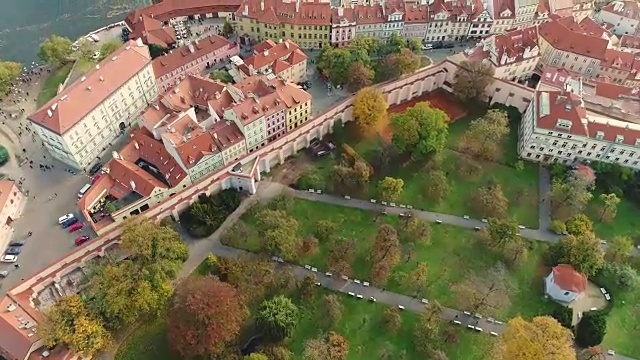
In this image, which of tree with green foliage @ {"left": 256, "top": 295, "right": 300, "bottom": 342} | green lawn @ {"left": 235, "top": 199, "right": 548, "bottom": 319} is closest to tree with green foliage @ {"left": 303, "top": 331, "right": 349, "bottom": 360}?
tree with green foliage @ {"left": 256, "top": 295, "right": 300, "bottom": 342}

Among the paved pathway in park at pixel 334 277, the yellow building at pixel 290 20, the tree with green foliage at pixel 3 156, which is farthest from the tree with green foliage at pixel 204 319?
the yellow building at pixel 290 20

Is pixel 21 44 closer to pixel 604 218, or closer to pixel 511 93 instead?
pixel 511 93

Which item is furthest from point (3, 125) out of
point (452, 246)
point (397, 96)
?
point (452, 246)

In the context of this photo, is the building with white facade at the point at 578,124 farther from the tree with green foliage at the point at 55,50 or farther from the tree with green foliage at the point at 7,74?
the tree with green foliage at the point at 7,74

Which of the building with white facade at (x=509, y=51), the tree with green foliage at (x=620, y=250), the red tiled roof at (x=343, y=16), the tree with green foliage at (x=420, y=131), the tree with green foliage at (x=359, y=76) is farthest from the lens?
the red tiled roof at (x=343, y=16)

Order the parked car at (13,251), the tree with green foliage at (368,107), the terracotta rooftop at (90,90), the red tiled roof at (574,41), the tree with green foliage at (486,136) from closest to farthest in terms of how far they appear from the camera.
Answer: the parked car at (13,251) → the terracotta rooftop at (90,90) → the tree with green foliage at (486,136) → the tree with green foliage at (368,107) → the red tiled roof at (574,41)

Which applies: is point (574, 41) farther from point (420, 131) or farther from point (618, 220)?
point (420, 131)
